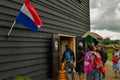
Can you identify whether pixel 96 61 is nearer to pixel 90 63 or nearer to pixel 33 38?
pixel 90 63

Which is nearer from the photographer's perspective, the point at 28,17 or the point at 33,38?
the point at 28,17

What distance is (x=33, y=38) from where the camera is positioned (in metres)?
9.86

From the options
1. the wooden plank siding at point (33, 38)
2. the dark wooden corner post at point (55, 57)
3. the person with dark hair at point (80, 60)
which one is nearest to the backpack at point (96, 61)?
the person with dark hair at point (80, 60)

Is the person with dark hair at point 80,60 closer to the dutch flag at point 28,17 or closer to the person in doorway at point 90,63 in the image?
the person in doorway at point 90,63

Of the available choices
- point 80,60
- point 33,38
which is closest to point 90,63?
point 80,60

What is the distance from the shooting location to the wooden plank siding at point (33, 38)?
772 centimetres

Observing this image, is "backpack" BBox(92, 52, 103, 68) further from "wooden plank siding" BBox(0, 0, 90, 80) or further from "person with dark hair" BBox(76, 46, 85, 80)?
"wooden plank siding" BBox(0, 0, 90, 80)

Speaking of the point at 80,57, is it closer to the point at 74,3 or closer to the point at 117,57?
the point at 117,57

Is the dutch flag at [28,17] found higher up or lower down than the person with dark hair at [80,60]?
higher up

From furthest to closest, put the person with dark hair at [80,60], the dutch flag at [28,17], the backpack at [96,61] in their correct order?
the person with dark hair at [80,60], the backpack at [96,61], the dutch flag at [28,17]

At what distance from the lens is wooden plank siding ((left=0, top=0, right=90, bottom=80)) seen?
772cm

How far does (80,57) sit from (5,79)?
14.6 feet

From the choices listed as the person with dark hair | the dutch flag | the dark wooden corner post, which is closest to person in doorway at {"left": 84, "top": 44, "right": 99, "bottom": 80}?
the person with dark hair

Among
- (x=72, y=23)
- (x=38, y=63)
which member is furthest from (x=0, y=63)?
(x=72, y=23)
